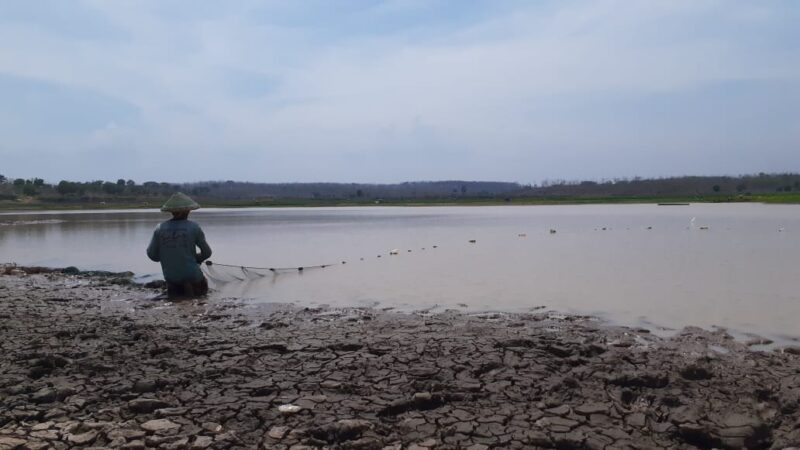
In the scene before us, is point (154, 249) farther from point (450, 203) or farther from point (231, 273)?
point (450, 203)

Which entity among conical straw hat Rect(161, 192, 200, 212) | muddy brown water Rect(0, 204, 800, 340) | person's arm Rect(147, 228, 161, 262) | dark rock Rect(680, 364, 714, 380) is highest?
conical straw hat Rect(161, 192, 200, 212)

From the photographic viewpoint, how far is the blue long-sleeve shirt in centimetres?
1113

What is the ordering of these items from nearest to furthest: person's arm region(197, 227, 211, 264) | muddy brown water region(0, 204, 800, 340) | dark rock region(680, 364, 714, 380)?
dark rock region(680, 364, 714, 380) → muddy brown water region(0, 204, 800, 340) → person's arm region(197, 227, 211, 264)

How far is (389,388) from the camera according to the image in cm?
558

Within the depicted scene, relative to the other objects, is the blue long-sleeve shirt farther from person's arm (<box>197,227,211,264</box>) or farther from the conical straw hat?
the conical straw hat

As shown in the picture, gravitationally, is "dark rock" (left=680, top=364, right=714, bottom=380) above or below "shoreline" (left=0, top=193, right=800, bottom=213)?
below

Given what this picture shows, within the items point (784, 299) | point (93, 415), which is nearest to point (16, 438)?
point (93, 415)

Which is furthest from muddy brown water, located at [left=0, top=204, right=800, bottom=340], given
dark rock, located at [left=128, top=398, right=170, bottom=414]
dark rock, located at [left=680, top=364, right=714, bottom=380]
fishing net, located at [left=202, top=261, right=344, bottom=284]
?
dark rock, located at [left=128, top=398, right=170, bottom=414]

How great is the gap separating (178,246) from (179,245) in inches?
1.1

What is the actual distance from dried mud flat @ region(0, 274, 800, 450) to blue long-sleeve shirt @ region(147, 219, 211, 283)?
8.63 feet

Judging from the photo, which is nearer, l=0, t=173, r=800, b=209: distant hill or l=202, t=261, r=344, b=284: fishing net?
l=202, t=261, r=344, b=284: fishing net

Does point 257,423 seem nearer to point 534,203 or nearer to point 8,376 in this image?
point 8,376

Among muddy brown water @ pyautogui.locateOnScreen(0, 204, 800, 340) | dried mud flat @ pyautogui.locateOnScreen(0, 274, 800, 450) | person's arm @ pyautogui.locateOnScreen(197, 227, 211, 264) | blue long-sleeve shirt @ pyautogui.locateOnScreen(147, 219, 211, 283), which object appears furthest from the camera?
person's arm @ pyautogui.locateOnScreen(197, 227, 211, 264)

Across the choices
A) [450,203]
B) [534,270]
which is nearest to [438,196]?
[450,203]
